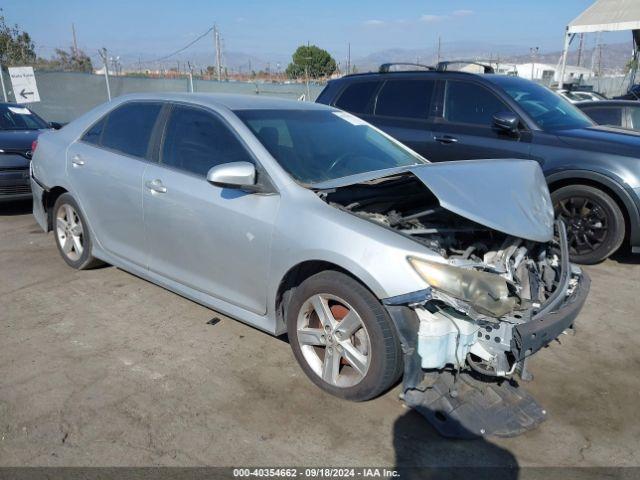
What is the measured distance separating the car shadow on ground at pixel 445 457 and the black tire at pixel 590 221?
11.2ft

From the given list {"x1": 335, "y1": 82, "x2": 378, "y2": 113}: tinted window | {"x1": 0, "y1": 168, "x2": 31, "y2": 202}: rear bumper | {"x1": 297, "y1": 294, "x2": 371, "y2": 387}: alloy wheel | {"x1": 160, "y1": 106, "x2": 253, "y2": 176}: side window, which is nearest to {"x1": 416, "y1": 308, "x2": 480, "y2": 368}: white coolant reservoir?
{"x1": 297, "y1": 294, "x2": 371, "y2": 387}: alloy wheel

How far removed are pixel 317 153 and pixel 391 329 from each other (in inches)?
56.1

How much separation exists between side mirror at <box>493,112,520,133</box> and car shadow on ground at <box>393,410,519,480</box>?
377 centimetres

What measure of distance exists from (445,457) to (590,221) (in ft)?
12.2

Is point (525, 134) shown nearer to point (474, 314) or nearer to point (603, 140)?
point (603, 140)

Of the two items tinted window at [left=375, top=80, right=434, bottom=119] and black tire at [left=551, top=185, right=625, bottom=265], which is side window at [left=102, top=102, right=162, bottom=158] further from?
black tire at [left=551, top=185, right=625, bottom=265]

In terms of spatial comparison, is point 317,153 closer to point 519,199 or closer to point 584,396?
point 519,199

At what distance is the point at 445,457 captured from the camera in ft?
8.66

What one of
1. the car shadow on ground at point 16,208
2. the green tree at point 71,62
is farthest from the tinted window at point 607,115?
the green tree at point 71,62

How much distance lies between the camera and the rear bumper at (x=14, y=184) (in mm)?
6910

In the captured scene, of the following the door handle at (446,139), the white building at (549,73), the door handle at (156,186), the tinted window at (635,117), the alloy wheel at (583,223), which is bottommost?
the alloy wheel at (583,223)

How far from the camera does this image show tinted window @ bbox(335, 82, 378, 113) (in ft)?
22.5

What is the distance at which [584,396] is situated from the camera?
3.21 metres

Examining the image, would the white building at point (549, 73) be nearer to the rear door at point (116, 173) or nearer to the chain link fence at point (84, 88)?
the chain link fence at point (84, 88)
